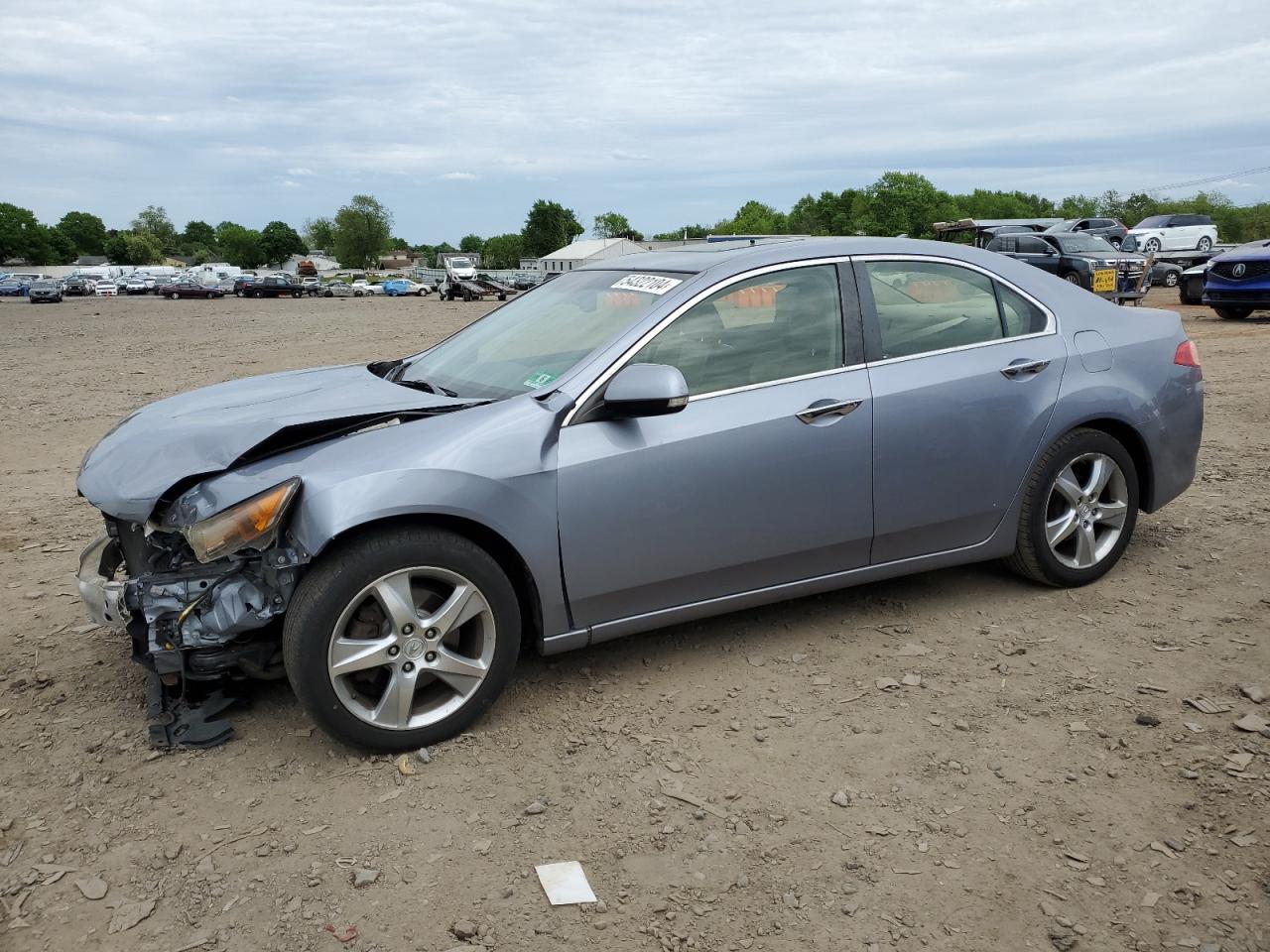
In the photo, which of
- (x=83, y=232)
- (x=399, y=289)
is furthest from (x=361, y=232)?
(x=399, y=289)

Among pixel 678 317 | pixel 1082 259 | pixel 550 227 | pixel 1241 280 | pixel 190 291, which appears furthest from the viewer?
pixel 550 227

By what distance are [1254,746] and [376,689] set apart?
2.92 metres

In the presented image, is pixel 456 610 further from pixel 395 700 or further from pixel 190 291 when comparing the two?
pixel 190 291

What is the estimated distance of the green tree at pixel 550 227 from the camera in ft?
481

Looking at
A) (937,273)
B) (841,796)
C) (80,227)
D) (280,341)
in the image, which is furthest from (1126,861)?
(80,227)

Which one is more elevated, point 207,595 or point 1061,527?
point 207,595

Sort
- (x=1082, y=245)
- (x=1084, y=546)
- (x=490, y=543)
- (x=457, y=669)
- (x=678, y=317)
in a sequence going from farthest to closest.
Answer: (x=1082, y=245)
(x=1084, y=546)
(x=678, y=317)
(x=490, y=543)
(x=457, y=669)

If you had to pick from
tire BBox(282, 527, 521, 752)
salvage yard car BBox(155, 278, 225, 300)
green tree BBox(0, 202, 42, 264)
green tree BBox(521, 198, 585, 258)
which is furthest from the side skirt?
green tree BBox(0, 202, 42, 264)

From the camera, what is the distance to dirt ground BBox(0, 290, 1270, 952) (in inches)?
107

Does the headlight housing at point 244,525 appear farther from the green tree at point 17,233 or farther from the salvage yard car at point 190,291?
the green tree at point 17,233

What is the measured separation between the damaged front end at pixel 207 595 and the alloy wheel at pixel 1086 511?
3.25m

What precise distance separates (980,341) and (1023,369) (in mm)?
213

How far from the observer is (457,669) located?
3543 mm

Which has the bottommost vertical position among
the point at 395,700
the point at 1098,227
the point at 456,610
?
the point at 395,700
